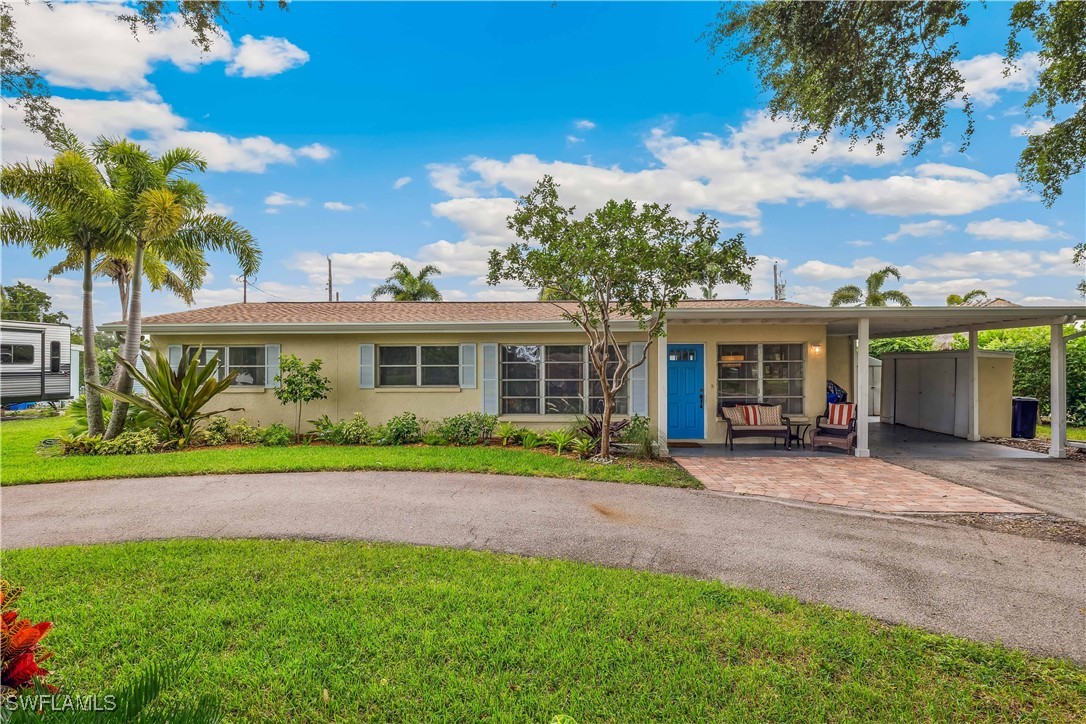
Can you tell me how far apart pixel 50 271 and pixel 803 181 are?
24.1 meters

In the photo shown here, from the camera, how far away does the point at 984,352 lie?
1180cm

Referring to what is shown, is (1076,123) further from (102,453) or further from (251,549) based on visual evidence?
(102,453)

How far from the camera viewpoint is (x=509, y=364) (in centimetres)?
1142

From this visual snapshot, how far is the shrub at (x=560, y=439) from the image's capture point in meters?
9.91

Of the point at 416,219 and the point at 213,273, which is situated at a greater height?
the point at 416,219

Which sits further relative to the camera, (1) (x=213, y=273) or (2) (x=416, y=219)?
(2) (x=416, y=219)

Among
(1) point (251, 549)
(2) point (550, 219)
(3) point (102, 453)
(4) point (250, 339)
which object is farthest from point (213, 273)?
(1) point (251, 549)

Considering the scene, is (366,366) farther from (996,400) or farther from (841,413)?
(996,400)

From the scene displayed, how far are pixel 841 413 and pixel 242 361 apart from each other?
41.8 feet

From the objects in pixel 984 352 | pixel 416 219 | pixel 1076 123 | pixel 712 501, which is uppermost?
pixel 416 219

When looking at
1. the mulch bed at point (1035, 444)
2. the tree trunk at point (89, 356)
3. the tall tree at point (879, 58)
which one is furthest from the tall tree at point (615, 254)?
the tree trunk at point (89, 356)

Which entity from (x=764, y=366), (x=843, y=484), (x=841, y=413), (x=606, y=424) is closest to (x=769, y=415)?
(x=764, y=366)

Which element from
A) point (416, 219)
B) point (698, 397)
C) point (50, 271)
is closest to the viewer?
point (698, 397)

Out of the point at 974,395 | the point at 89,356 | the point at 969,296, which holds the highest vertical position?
the point at 969,296
